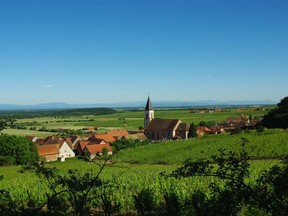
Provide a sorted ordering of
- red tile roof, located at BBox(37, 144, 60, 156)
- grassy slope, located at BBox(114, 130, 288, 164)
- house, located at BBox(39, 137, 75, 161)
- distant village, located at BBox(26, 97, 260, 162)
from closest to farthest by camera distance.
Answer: grassy slope, located at BBox(114, 130, 288, 164) < red tile roof, located at BBox(37, 144, 60, 156) < house, located at BBox(39, 137, 75, 161) < distant village, located at BBox(26, 97, 260, 162)

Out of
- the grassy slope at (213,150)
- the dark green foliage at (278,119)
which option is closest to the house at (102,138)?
the grassy slope at (213,150)

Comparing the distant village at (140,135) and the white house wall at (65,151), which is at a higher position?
the distant village at (140,135)

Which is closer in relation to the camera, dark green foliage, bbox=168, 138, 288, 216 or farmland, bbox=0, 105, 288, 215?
dark green foliage, bbox=168, 138, 288, 216

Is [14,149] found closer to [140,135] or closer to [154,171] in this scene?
[154,171]

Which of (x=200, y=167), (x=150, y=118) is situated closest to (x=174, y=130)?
(x=150, y=118)

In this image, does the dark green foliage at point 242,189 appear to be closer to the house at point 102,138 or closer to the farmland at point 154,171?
the farmland at point 154,171

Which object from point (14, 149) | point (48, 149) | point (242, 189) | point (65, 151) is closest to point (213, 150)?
point (14, 149)

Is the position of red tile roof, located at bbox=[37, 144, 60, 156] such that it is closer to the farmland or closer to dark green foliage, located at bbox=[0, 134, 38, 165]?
dark green foliage, located at bbox=[0, 134, 38, 165]

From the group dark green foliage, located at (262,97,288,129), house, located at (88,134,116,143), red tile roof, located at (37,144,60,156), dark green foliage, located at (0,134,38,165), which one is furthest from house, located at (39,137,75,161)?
dark green foliage, located at (262,97,288,129)

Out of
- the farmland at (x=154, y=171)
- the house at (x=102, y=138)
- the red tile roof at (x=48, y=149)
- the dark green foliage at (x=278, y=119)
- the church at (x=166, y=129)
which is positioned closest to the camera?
the farmland at (x=154, y=171)
